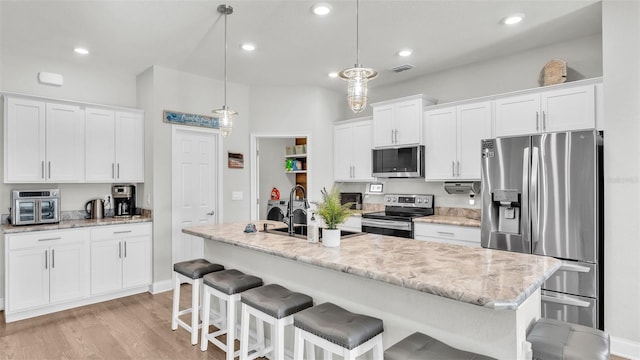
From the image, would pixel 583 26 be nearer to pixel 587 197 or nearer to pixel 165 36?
pixel 587 197

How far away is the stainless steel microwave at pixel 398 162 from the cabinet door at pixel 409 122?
10cm

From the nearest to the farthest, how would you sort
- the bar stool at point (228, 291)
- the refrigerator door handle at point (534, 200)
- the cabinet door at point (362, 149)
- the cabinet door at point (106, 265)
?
the bar stool at point (228, 291), the refrigerator door handle at point (534, 200), the cabinet door at point (106, 265), the cabinet door at point (362, 149)

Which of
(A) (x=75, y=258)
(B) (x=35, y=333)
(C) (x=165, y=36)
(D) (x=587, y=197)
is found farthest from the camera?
(A) (x=75, y=258)

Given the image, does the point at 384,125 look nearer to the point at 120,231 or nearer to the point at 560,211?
the point at 560,211

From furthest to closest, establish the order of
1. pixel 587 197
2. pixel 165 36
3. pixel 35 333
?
1. pixel 165 36
2. pixel 35 333
3. pixel 587 197

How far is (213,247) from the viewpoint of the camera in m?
3.39

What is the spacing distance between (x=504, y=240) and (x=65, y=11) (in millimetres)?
4359

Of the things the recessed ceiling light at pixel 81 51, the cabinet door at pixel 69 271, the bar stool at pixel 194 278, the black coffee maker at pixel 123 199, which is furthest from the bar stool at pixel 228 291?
the recessed ceiling light at pixel 81 51

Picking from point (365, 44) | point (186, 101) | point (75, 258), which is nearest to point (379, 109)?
point (365, 44)

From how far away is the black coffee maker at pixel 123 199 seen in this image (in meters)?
4.48

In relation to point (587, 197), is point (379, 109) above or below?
above

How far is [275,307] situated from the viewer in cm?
206

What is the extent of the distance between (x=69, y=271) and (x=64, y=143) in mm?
1427

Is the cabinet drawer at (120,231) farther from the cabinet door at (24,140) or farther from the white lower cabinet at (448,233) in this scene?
the white lower cabinet at (448,233)
